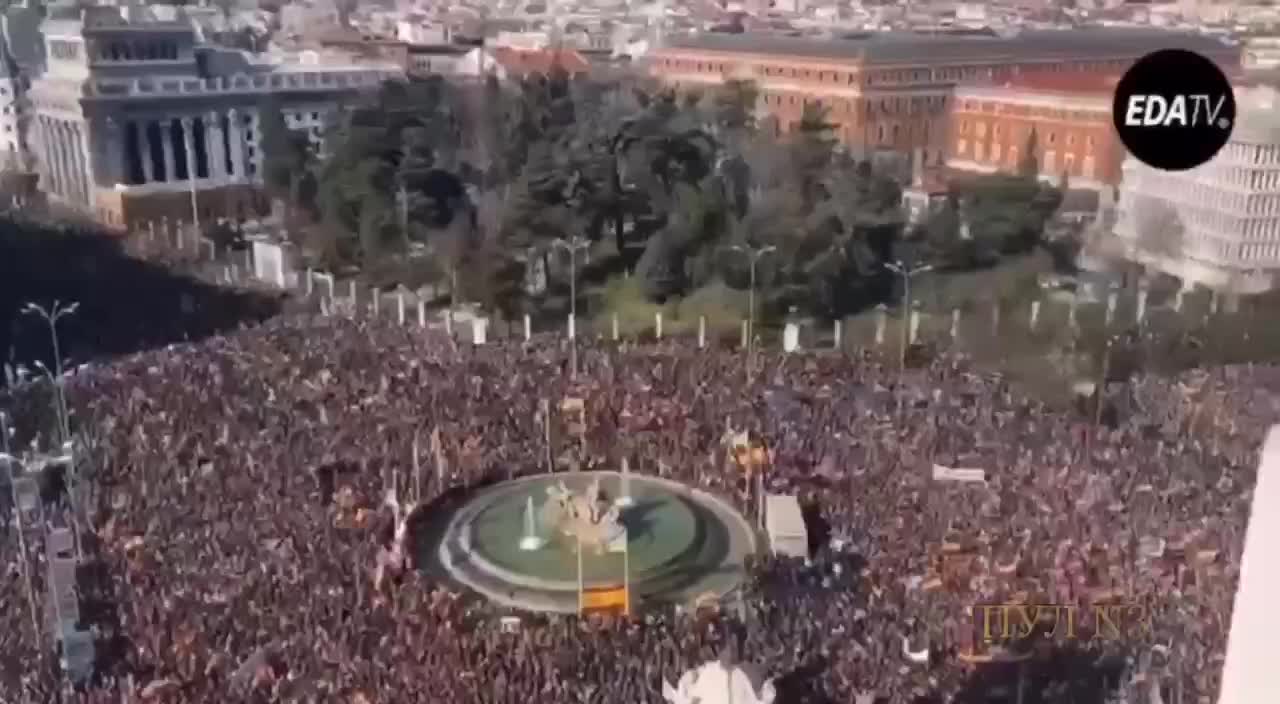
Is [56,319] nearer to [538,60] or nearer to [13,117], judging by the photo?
[13,117]

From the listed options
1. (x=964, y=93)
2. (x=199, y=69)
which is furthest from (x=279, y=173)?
(x=964, y=93)

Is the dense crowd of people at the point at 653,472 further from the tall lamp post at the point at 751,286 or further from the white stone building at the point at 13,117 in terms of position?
the white stone building at the point at 13,117

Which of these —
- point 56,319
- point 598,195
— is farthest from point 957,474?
point 56,319

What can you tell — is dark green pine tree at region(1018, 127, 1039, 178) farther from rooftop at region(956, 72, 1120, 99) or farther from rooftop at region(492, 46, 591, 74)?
rooftop at region(492, 46, 591, 74)

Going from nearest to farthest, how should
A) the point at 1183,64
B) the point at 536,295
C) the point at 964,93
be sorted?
1. the point at 1183,64
2. the point at 964,93
3. the point at 536,295

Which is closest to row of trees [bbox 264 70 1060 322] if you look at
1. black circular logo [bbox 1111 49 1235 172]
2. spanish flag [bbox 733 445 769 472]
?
spanish flag [bbox 733 445 769 472]

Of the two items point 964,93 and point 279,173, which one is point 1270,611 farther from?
point 279,173
